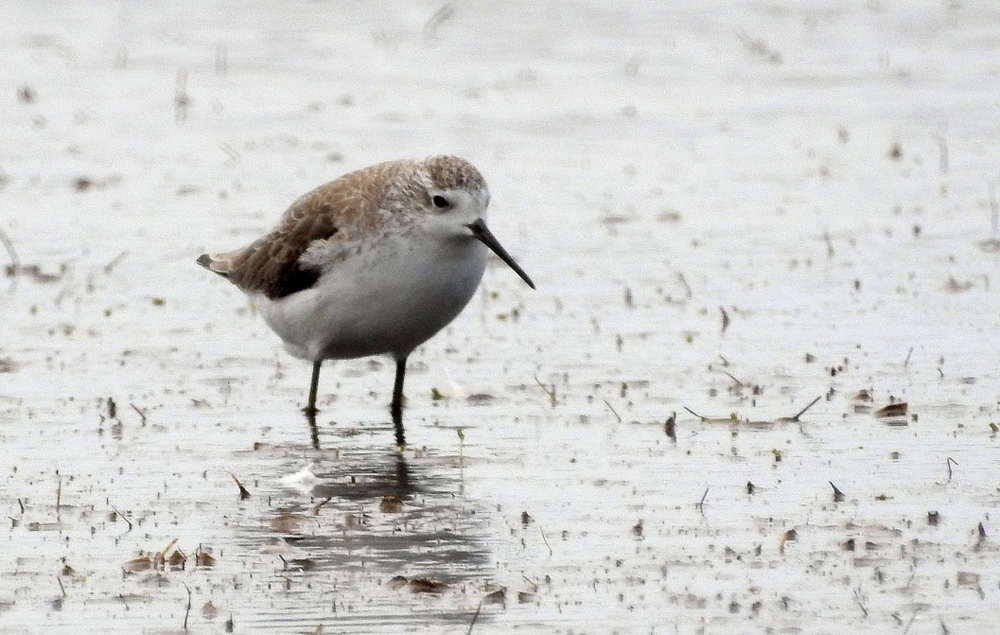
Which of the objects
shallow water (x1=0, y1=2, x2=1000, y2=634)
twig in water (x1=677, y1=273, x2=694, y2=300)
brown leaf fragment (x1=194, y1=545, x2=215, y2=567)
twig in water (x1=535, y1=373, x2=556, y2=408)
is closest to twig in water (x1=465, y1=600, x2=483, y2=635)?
shallow water (x1=0, y1=2, x2=1000, y2=634)

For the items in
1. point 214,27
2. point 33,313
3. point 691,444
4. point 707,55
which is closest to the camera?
point 691,444

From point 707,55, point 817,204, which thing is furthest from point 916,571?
point 707,55

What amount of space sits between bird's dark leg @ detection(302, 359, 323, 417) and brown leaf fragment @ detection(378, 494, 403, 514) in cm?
221

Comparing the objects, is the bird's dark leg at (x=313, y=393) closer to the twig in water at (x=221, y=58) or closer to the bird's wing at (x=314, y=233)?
the bird's wing at (x=314, y=233)

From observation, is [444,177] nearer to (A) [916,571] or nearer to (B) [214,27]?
(A) [916,571]

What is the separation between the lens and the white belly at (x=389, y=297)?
11688 mm

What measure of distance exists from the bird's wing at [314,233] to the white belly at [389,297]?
13 centimetres

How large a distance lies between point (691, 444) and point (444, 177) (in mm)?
2038

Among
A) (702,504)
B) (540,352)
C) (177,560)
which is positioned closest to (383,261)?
(540,352)

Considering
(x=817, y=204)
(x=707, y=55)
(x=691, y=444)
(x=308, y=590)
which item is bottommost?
(x=308, y=590)

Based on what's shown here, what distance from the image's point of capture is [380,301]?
1186 centimetres

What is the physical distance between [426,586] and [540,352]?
5235 millimetres

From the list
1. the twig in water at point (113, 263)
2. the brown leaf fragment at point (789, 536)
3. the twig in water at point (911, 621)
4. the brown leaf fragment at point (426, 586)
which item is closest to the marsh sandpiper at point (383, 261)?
the brown leaf fragment at point (789, 536)

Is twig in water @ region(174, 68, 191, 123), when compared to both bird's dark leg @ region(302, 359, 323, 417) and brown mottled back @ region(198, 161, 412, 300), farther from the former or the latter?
bird's dark leg @ region(302, 359, 323, 417)
